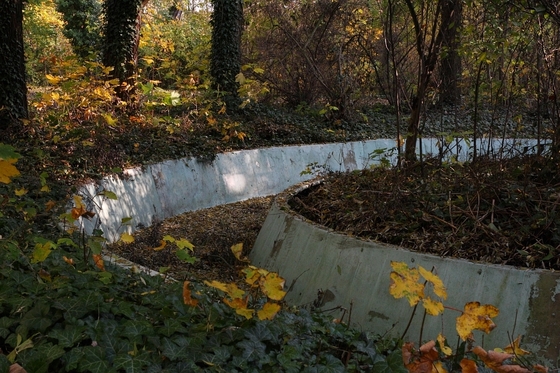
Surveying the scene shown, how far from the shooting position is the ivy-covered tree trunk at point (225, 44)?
53.7 feet

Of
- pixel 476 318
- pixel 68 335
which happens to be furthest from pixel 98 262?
pixel 476 318

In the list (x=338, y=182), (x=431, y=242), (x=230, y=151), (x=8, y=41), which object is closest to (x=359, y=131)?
(x=230, y=151)

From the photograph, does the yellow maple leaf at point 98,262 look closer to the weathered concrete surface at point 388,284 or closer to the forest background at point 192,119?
the forest background at point 192,119

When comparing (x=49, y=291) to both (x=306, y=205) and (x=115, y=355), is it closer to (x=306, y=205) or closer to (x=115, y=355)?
(x=115, y=355)

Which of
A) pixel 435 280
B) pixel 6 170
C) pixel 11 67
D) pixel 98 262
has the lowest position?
pixel 98 262

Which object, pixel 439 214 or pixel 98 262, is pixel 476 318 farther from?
pixel 439 214

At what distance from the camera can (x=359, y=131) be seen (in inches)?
672

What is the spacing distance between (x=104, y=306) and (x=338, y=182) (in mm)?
5534

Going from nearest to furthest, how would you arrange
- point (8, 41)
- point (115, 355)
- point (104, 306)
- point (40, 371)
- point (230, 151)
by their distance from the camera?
point (40, 371)
point (115, 355)
point (104, 306)
point (8, 41)
point (230, 151)

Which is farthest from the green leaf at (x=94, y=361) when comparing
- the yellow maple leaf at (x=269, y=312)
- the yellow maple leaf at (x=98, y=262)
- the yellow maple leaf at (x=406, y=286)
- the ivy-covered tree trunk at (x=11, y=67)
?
the ivy-covered tree trunk at (x=11, y=67)

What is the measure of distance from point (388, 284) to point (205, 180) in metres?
6.73

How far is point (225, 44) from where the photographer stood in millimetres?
16422

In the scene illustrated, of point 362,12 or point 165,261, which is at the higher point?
point 362,12

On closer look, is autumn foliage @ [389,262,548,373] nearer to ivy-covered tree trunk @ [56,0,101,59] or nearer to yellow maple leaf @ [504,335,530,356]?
yellow maple leaf @ [504,335,530,356]
